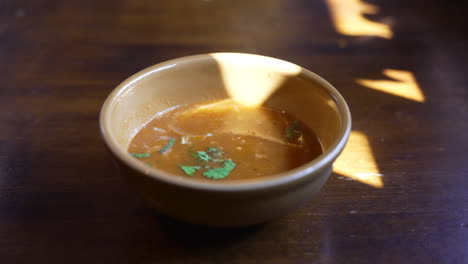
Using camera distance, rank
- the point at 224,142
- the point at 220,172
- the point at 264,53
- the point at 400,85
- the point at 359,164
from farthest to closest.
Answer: the point at 264,53, the point at 400,85, the point at 359,164, the point at 224,142, the point at 220,172

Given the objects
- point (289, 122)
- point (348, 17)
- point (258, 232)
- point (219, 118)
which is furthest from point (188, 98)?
point (348, 17)

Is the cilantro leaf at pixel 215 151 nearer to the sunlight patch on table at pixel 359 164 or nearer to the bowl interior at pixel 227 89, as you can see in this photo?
the bowl interior at pixel 227 89

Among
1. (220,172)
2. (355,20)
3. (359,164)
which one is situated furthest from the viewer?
(355,20)

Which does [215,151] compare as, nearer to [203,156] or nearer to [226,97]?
[203,156]

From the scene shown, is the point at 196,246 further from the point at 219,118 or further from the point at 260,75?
the point at 260,75

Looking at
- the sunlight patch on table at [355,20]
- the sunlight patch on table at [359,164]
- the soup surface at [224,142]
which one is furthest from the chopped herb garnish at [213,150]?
the sunlight patch on table at [355,20]

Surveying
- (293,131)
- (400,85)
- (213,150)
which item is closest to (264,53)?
(400,85)
